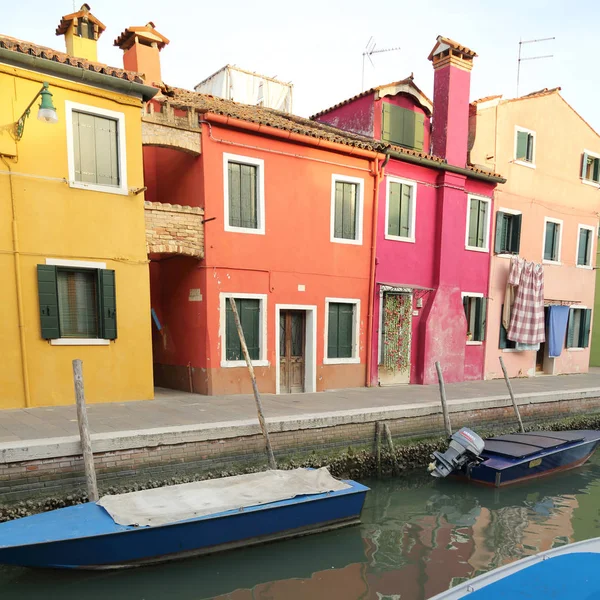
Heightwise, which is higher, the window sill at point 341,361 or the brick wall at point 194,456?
the window sill at point 341,361

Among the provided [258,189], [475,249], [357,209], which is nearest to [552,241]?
[475,249]

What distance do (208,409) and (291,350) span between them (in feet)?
10.6

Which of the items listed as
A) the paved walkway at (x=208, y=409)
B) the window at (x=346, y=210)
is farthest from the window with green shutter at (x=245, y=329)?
the window at (x=346, y=210)

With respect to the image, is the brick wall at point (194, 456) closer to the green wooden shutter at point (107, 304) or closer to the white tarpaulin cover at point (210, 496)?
the white tarpaulin cover at point (210, 496)

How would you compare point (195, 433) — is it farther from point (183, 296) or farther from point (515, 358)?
point (515, 358)

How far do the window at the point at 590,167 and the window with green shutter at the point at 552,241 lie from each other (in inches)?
89.2

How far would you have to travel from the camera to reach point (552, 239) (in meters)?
15.7

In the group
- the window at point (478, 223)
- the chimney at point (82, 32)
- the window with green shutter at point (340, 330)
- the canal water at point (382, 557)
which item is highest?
the chimney at point (82, 32)

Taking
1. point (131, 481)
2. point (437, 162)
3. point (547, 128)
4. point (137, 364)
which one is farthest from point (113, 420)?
point (547, 128)

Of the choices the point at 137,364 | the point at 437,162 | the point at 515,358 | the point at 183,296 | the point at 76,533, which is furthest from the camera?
the point at 515,358

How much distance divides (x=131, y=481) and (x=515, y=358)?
496 inches

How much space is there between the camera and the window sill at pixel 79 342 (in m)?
8.17

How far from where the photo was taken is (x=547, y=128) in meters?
15.0

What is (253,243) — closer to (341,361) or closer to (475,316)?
(341,361)
